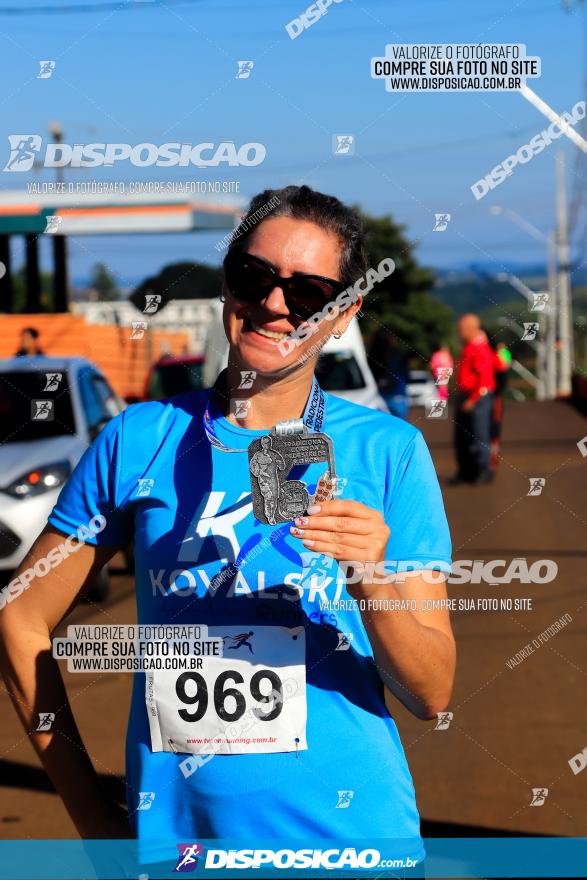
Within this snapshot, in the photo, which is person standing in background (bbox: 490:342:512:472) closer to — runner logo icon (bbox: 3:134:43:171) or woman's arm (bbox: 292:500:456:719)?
runner logo icon (bbox: 3:134:43:171)

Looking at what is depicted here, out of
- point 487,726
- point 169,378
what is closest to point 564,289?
point 169,378

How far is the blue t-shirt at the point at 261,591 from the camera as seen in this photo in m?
2.22

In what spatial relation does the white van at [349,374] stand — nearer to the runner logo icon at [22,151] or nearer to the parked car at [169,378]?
the parked car at [169,378]

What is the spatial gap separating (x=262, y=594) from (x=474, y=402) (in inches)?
549

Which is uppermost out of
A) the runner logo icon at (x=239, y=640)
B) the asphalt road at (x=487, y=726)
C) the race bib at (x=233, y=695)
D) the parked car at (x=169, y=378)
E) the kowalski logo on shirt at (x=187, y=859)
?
the parked car at (x=169, y=378)

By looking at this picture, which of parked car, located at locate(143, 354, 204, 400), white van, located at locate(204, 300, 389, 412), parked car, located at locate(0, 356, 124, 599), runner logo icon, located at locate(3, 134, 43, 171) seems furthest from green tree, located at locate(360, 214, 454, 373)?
runner logo icon, located at locate(3, 134, 43, 171)

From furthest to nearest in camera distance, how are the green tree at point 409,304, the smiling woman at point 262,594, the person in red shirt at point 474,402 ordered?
the green tree at point 409,304, the person in red shirt at point 474,402, the smiling woman at point 262,594

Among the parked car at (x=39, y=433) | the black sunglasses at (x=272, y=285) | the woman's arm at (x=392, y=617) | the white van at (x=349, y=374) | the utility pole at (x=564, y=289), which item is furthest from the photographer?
the utility pole at (x=564, y=289)

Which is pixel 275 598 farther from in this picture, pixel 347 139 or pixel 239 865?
pixel 347 139

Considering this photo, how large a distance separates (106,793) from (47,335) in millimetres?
31004

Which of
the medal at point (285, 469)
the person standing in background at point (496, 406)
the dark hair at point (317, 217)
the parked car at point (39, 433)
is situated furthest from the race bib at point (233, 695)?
the person standing in background at point (496, 406)

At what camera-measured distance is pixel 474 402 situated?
16.0 metres

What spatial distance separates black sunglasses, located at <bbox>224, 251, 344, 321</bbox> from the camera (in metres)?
2.44

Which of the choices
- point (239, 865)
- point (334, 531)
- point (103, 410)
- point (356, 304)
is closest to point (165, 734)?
point (239, 865)
